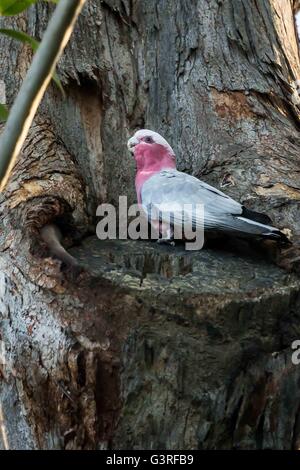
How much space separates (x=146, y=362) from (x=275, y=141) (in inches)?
50.7

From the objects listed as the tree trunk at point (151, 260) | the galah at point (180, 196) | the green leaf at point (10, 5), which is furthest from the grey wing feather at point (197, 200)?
the green leaf at point (10, 5)

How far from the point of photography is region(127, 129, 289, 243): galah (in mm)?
2459

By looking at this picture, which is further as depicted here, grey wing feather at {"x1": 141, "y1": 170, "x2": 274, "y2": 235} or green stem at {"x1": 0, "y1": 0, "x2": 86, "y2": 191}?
grey wing feather at {"x1": 141, "y1": 170, "x2": 274, "y2": 235}

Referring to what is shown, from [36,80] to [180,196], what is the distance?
1300 mm

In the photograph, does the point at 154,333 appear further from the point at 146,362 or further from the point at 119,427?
the point at 119,427

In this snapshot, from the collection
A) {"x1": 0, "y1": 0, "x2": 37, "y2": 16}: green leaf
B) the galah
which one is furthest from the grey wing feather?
{"x1": 0, "y1": 0, "x2": 37, "y2": 16}: green leaf

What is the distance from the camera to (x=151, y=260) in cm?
249

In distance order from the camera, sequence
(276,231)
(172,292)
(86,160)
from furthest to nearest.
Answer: (86,160), (276,231), (172,292)

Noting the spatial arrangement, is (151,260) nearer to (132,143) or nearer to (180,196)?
(180,196)

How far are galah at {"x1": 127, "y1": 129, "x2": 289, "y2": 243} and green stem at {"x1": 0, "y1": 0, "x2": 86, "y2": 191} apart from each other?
1.16 metres

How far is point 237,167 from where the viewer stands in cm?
291

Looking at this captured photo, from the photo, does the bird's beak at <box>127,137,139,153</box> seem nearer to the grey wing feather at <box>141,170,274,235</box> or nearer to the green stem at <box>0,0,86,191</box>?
the grey wing feather at <box>141,170,274,235</box>

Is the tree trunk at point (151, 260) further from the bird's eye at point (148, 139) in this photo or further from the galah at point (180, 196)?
the bird's eye at point (148, 139)
